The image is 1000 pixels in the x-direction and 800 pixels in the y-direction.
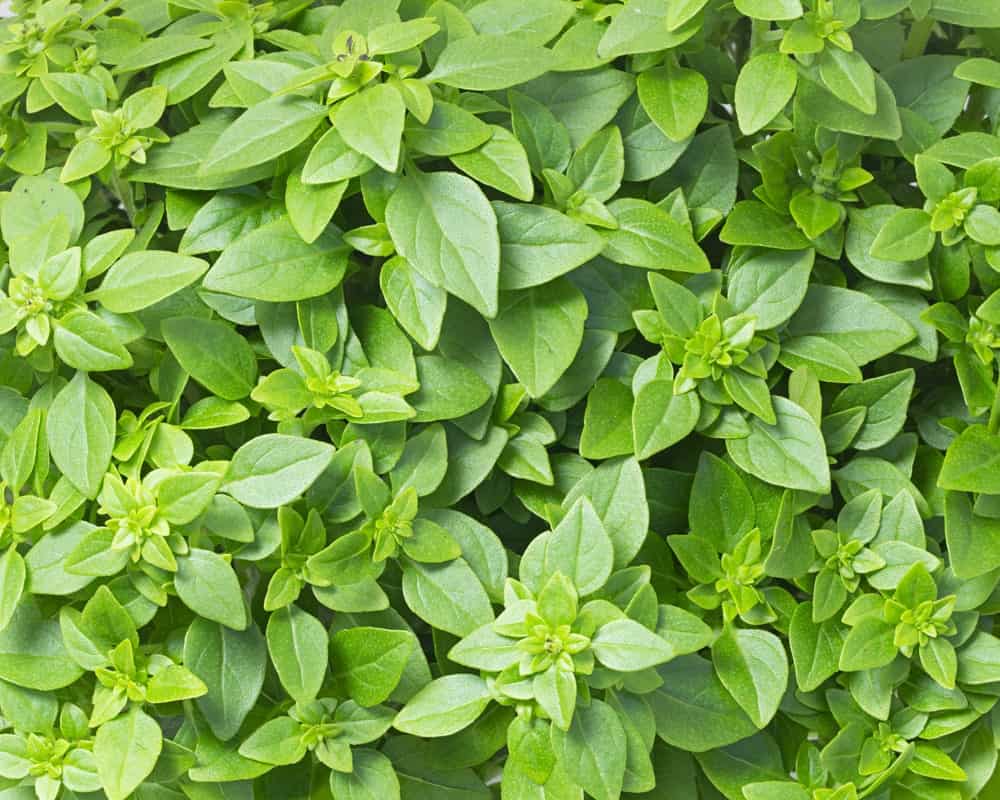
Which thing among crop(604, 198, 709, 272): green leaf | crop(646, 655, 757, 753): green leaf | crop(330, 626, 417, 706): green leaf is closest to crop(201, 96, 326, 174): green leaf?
crop(604, 198, 709, 272): green leaf

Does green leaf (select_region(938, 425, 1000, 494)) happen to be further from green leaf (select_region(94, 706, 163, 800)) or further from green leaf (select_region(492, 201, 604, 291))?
green leaf (select_region(94, 706, 163, 800))

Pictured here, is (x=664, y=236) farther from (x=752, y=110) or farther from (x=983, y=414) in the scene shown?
(x=983, y=414)

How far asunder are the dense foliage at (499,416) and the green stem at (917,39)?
0.11 m

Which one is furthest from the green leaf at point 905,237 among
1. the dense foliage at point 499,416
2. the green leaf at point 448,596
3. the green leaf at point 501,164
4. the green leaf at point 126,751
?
the green leaf at point 126,751

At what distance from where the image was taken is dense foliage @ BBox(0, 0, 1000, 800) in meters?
0.82

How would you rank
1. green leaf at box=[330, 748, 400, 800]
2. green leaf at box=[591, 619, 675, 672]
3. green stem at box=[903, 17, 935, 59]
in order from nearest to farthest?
green leaf at box=[591, 619, 675, 672], green leaf at box=[330, 748, 400, 800], green stem at box=[903, 17, 935, 59]

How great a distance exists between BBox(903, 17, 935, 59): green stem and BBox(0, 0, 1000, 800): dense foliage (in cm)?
11

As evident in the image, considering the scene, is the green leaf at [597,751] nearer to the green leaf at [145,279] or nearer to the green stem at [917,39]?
the green leaf at [145,279]

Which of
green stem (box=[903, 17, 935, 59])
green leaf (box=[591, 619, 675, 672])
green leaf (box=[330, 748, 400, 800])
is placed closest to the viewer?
green leaf (box=[591, 619, 675, 672])

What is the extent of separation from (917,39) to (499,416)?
505 mm

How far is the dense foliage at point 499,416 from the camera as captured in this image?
82 centimetres

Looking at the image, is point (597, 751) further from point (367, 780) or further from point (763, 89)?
point (763, 89)

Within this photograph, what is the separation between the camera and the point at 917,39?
107 centimetres

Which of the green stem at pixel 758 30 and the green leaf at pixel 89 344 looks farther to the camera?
the green stem at pixel 758 30
